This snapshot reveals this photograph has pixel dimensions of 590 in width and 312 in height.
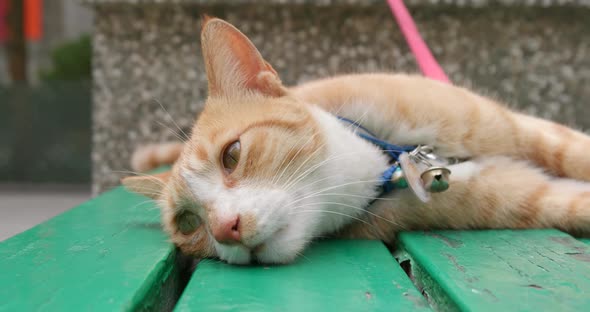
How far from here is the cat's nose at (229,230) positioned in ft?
3.52

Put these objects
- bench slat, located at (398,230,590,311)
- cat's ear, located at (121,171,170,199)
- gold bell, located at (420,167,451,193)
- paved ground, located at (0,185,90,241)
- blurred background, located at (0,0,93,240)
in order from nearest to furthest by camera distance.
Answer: bench slat, located at (398,230,590,311) → gold bell, located at (420,167,451,193) → cat's ear, located at (121,171,170,199) → paved ground, located at (0,185,90,241) → blurred background, located at (0,0,93,240)

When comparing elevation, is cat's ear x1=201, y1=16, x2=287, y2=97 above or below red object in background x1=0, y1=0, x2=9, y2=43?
below

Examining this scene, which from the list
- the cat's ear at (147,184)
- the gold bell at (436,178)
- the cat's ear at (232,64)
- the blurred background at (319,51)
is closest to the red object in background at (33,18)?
the blurred background at (319,51)

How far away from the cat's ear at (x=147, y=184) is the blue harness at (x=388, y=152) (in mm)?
552

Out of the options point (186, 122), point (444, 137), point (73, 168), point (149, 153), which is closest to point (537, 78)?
point (444, 137)

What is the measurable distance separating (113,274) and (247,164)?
15.2 inches

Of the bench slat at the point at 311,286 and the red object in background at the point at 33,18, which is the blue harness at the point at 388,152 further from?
the red object in background at the point at 33,18

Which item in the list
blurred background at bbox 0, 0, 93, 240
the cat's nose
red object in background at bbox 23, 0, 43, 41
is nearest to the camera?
the cat's nose

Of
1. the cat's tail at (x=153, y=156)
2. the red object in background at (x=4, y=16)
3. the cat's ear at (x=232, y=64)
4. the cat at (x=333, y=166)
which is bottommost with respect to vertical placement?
the cat's tail at (x=153, y=156)

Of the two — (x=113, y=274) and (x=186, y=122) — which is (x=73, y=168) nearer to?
(x=186, y=122)

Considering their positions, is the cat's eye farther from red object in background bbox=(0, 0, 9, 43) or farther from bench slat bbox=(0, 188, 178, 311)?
red object in background bbox=(0, 0, 9, 43)

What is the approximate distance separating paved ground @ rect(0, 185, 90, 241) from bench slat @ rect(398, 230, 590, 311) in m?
1.48

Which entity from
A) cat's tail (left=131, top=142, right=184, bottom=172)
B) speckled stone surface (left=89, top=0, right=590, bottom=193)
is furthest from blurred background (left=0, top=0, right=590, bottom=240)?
cat's tail (left=131, top=142, right=184, bottom=172)

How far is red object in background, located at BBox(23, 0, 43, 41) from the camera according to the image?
4.49 m
